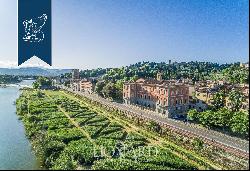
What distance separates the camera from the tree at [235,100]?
37.9 metres

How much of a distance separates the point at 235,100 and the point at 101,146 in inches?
699

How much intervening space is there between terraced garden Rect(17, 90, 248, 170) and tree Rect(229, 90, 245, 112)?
34.0 feet

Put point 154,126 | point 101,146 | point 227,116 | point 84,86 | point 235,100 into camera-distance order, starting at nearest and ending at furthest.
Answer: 1. point 101,146
2. point 227,116
3. point 154,126
4. point 235,100
5. point 84,86

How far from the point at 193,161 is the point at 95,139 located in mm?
11188

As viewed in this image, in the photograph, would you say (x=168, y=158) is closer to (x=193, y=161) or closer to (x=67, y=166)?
(x=193, y=161)

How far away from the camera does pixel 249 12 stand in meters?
21.7

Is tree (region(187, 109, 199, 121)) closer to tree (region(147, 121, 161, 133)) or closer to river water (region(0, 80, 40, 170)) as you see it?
tree (region(147, 121, 161, 133))

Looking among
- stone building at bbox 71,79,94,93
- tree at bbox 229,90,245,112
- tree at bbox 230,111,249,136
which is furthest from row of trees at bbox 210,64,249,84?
stone building at bbox 71,79,94,93

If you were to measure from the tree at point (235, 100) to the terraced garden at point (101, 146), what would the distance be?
10370 mm

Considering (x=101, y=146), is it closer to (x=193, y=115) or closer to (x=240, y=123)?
(x=240, y=123)

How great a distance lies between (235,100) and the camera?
3969 cm

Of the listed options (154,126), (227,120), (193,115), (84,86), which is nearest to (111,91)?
(84,86)

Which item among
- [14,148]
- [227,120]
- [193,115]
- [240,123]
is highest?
[240,123]

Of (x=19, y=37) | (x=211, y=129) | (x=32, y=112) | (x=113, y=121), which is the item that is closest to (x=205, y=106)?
(x=211, y=129)
